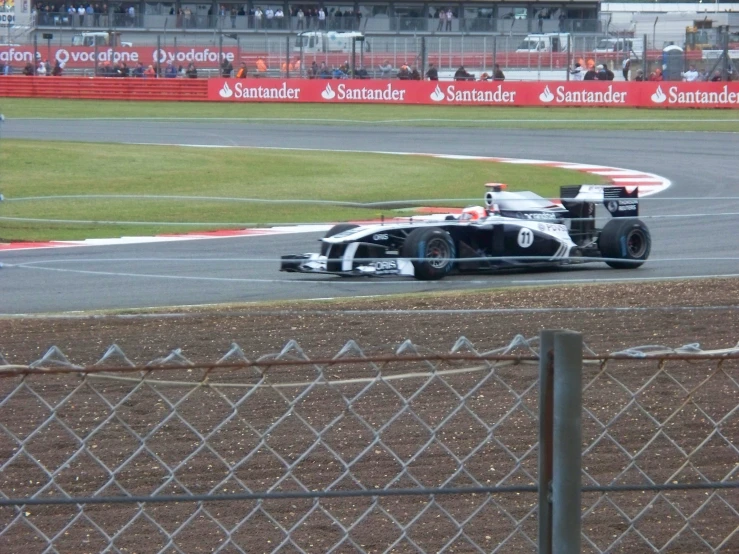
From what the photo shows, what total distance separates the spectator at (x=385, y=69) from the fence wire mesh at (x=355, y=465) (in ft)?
117

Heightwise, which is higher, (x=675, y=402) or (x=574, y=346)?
(x=574, y=346)

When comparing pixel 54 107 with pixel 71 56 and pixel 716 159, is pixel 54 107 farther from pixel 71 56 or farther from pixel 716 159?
pixel 716 159

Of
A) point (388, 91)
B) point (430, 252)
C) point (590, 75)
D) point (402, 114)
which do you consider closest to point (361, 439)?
point (430, 252)

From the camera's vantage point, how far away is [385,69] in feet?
137

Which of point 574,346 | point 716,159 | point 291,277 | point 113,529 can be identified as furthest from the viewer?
point 716,159

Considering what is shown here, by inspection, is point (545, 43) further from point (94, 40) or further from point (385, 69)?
point (94, 40)

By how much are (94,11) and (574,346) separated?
60.2 m

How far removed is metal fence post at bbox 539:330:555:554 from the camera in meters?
2.52

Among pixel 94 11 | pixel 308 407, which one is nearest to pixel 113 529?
pixel 308 407

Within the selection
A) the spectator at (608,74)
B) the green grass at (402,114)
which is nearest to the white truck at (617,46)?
the spectator at (608,74)

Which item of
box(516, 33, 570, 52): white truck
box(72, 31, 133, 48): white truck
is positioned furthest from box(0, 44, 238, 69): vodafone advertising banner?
box(516, 33, 570, 52): white truck

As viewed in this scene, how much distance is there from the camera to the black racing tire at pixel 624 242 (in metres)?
10.8

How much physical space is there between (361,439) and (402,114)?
95.8 ft

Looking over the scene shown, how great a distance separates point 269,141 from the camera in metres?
25.9
